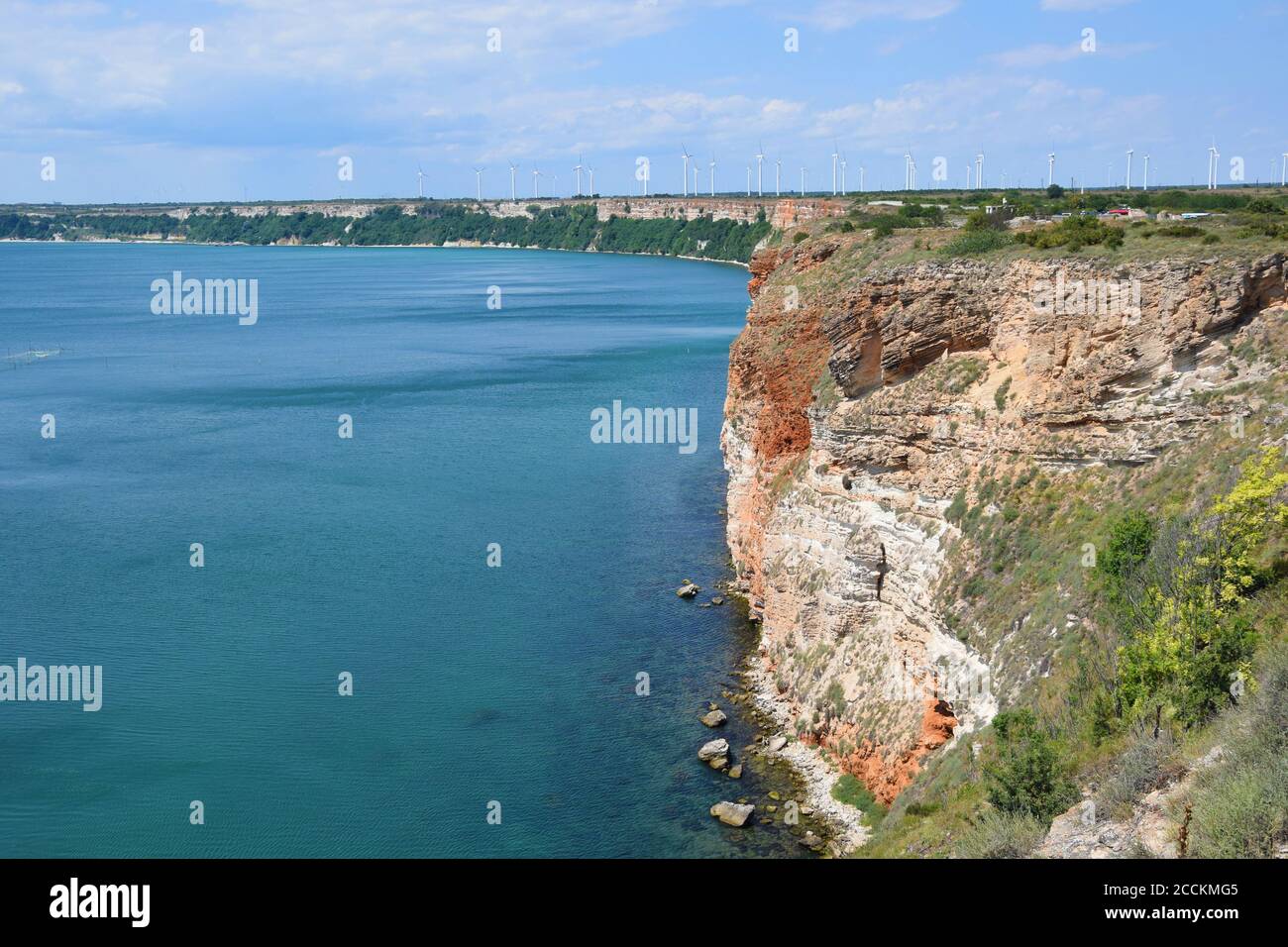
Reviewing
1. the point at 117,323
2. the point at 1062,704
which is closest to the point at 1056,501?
the point at 1062,704

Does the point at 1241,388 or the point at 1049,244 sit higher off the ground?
the point at 1049,244

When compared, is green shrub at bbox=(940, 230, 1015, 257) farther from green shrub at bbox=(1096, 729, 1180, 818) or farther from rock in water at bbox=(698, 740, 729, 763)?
green shrub at bbox=(1096, 729, 1180, 818)

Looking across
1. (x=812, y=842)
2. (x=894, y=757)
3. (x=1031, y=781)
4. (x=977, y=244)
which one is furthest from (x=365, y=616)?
(x=1031, y=781)

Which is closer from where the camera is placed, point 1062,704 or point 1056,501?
point 1062,704

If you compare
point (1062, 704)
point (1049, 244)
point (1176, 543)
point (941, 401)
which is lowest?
point (1062, 704)

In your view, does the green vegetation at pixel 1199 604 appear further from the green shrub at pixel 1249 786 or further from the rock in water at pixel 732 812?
the rock in water at pixel 732 812
